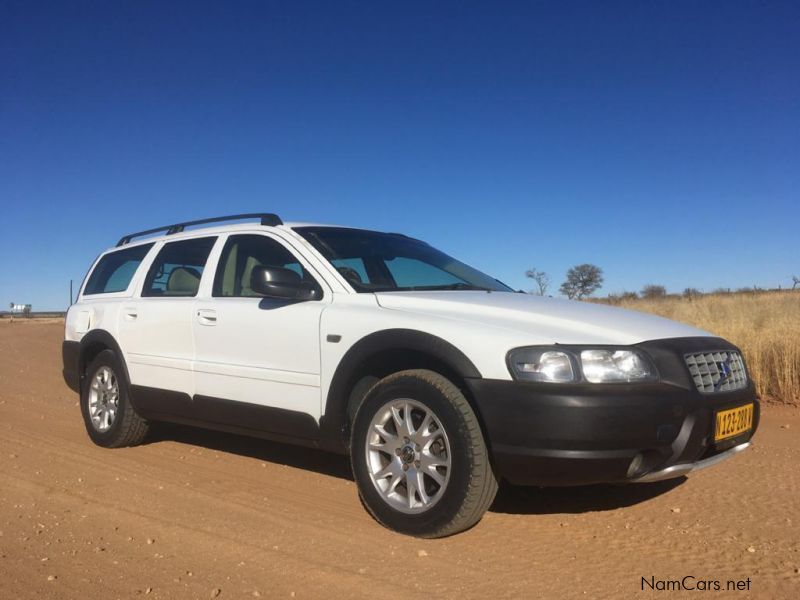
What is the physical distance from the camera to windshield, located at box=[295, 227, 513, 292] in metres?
4.47

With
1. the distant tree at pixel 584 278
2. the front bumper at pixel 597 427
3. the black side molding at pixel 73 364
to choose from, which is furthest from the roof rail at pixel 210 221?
the distant tree at pixel 584 278

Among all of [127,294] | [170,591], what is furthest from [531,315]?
[127,294]

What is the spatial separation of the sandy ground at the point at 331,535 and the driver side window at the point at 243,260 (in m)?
1.35

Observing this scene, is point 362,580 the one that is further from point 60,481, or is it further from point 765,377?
point 765,377

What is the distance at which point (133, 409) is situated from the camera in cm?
549

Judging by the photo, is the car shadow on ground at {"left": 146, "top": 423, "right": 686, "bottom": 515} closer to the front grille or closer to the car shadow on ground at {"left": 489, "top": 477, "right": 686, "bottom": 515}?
the car shadow on ground at {"left": 489, "top": 477, "right": 686, "bottom": 515}

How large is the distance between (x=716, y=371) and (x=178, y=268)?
4018 mm

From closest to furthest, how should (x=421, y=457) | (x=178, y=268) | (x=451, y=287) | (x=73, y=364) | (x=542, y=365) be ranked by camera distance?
(x=542, y=365), (x=421, y=457), (x=451, y=287), (x=178, y=268), (x=73, y=364)

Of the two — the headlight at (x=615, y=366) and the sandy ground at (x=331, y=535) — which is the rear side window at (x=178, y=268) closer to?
the sandy ground at (x=331, y=535)

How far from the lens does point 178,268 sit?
543cm

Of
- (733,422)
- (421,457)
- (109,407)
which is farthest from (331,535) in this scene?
(109,407)

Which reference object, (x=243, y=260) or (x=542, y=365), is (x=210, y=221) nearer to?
(x=243, y=260)

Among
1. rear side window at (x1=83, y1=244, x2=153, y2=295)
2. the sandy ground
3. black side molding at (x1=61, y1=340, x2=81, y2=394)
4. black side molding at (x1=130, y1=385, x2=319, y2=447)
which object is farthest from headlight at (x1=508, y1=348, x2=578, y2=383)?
black side molding at (x1=61, y1=340, x2=81, y2=394)

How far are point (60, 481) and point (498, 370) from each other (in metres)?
3.23
